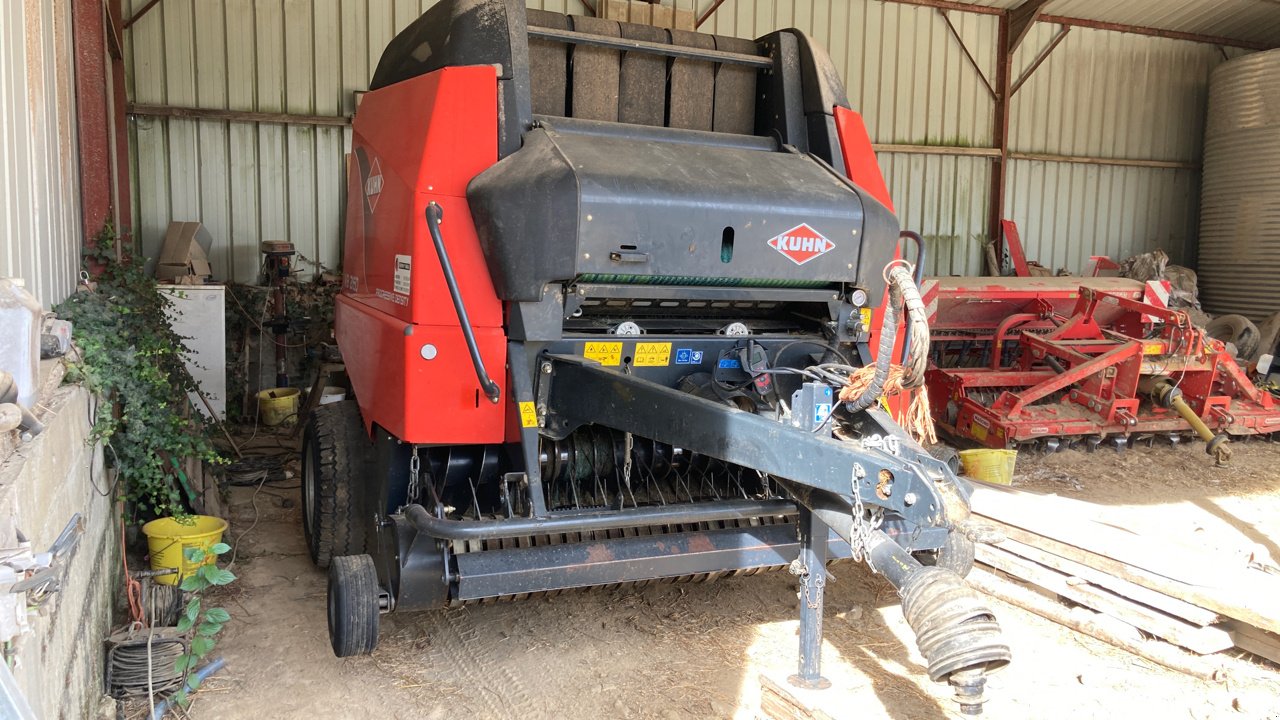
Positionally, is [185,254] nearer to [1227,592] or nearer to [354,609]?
[354,609]

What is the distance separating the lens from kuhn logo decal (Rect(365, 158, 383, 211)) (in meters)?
3.61

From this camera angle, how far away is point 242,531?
4.82 m

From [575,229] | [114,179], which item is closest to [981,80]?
[114,179]

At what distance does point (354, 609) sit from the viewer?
299cm

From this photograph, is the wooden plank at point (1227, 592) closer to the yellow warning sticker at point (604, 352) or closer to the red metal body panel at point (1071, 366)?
the yellow warning sticker at point (604, 352)

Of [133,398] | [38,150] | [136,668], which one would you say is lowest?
[136,668]

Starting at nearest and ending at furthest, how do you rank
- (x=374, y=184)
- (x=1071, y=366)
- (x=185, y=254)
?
(x=374, y=184)
(x=1071, y=366)
(x=185, y=254)

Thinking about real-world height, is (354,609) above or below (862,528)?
below

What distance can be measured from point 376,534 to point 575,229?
4.37ft

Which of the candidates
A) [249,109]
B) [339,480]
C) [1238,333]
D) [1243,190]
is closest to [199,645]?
[339,480]

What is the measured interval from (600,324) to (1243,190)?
1085cm

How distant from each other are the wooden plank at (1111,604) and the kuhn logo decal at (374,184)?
3.02m

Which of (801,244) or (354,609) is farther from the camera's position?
(801,244)

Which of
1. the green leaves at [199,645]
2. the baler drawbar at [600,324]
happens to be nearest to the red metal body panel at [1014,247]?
the baler drawbar at [600,324]
